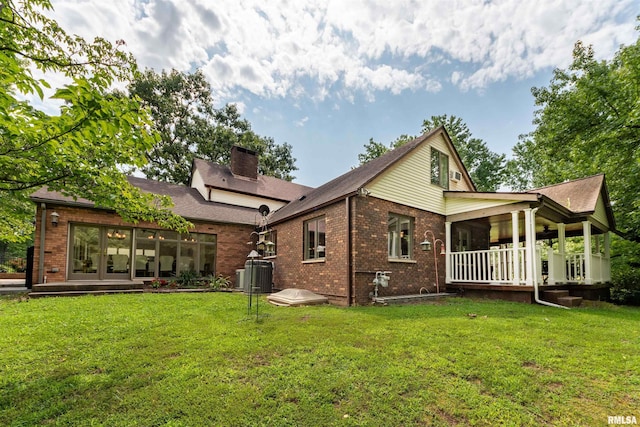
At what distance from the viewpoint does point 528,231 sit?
28.3ft

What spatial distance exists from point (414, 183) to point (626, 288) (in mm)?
9029

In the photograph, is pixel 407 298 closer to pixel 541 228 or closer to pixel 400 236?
pixel 400 236

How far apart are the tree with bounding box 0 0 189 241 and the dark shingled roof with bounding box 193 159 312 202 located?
13.1 metres

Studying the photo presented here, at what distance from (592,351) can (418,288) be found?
224 inches

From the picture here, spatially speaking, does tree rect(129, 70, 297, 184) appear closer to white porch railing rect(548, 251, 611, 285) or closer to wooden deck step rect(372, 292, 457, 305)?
wooden deck step rect(372, 292, 457, 305)

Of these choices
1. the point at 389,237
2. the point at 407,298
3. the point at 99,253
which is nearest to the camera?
the point at 407,298

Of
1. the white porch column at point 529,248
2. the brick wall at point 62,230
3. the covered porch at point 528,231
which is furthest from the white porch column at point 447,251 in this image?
the brick wall at point 62,230

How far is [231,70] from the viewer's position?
16938 mm

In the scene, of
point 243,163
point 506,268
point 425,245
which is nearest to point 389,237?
point 425,245

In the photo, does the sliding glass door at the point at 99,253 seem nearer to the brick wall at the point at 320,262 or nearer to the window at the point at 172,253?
the window at the point at 172,253

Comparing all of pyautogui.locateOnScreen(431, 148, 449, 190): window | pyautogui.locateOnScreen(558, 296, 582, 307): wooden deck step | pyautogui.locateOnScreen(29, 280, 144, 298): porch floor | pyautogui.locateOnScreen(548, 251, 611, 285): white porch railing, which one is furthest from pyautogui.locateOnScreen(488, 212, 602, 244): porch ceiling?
pyautogui.locateOnScreen(29, 280, 144, 298): porch floor

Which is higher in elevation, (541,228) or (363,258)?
(541,228)

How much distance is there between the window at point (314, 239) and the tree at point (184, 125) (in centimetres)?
1999

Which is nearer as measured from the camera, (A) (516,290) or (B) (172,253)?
(A) (516,290)
